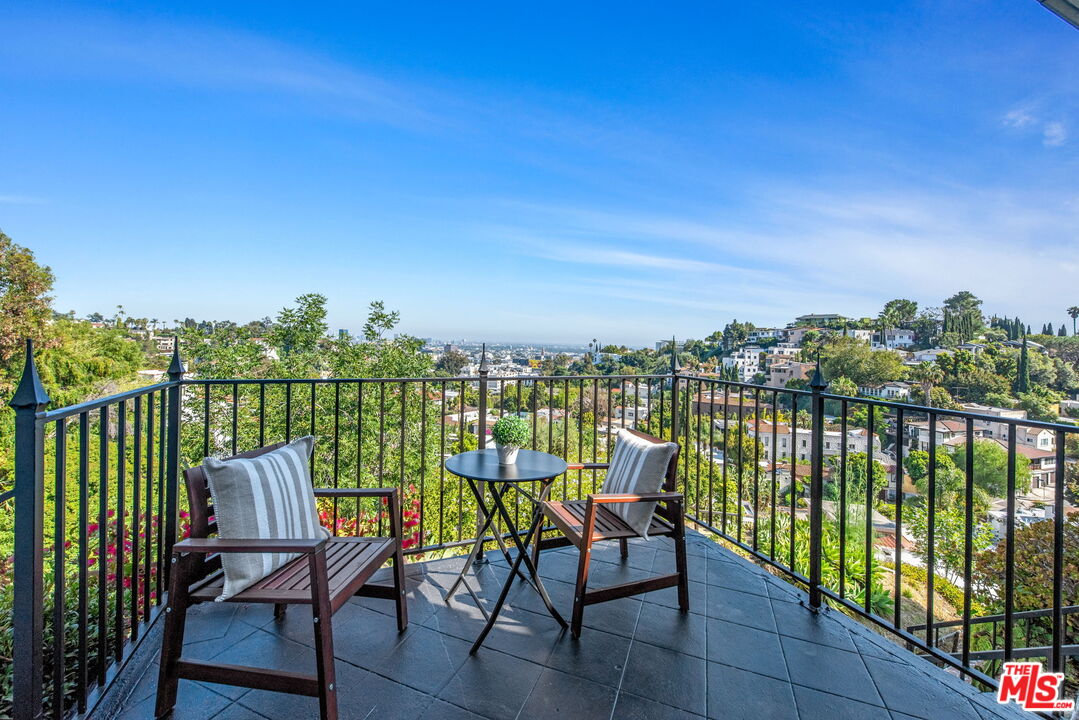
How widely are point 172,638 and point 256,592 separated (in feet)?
0.98

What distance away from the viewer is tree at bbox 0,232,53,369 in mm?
12055

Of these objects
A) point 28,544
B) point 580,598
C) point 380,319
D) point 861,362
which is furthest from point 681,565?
point 861,362

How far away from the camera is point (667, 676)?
1837 mm

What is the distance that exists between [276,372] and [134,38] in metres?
7.09

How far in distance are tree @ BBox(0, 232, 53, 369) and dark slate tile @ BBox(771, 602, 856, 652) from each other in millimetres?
16298

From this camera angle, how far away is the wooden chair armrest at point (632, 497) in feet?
6.96

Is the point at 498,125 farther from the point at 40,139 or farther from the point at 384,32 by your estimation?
the point at 40,139

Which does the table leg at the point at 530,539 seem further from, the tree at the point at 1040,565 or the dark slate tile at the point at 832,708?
the tree at the point at 1040,565

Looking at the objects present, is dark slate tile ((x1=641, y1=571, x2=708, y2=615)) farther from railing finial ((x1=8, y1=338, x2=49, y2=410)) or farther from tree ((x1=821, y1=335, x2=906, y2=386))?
tree ((x1=821, y1=335, x2=906, y2=386))

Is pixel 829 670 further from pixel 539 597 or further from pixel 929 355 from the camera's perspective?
pixel 929 355

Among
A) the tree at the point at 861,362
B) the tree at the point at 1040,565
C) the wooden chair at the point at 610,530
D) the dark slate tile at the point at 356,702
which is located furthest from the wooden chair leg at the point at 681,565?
the tree at the point at 861,362

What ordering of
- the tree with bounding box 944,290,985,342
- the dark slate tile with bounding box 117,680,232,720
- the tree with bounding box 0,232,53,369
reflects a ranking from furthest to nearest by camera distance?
the tree with bounding box 944,290,985,342
the tree with bounding box 0,232,53,369
the dark slate tile with bounding box 117,680,232,720

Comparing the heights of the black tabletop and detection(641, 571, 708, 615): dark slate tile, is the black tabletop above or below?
above

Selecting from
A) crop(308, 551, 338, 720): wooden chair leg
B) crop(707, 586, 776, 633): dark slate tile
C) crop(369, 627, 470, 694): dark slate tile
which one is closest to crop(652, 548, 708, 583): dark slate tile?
crop(707, 586, 776, 633): dark slate tile
